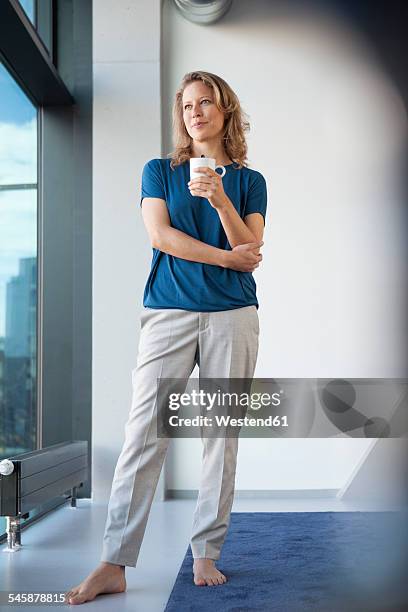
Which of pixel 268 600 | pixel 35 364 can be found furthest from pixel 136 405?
pixel 35 364

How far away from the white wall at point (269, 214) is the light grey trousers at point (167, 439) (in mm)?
1431

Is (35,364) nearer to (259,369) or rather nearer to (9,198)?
(9,198)

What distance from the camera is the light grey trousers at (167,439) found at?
1576 millimetres

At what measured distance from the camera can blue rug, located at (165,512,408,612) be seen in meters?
0.90

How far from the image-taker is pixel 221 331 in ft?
5.29

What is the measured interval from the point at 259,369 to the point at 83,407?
726mm

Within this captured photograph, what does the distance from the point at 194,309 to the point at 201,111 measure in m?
0.42

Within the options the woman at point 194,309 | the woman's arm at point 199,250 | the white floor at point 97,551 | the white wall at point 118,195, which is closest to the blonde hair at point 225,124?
the woman at point 194,309

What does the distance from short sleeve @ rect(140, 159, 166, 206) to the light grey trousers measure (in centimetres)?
25

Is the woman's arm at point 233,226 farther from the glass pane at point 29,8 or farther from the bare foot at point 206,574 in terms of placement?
the glass pane at point 29,8

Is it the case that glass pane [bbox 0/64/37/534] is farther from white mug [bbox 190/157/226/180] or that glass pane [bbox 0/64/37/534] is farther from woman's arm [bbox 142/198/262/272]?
white mug [bbox 190/157/226/180]

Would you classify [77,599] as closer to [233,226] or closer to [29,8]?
[233,226]

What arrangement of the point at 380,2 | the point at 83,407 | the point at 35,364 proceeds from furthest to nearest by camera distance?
the point at 83,407 → the point at 35,364 → the point at 380,2

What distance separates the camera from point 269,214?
3221mm
